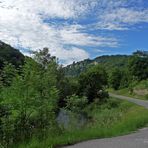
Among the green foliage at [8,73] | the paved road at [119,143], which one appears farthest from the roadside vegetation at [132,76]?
the green foliage at [8,73]

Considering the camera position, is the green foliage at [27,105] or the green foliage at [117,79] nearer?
the green foliage at [27,105]

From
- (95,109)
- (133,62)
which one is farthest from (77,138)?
(133,62)

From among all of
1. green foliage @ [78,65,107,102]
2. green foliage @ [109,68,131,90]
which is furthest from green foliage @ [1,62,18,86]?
green foliage @ [109,68,131,90]

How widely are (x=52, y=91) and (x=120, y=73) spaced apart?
105 m

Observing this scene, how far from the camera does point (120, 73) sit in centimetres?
12075

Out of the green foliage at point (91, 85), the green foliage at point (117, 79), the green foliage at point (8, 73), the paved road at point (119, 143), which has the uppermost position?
the green foliage at point (117, 79)

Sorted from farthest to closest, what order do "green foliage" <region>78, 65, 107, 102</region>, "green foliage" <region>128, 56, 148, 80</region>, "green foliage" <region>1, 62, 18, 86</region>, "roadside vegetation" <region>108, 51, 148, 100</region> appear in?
"green foliage" <region>128, 56, 148, 80</region> < "roadside vegetation" <region>108, 51, 148, 100</region> < "green foliage" <region>78, 65, 107, 102</region> < "green foliage" <region>1, 62, 18, 86</region>

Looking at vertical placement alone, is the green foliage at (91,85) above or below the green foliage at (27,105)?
above

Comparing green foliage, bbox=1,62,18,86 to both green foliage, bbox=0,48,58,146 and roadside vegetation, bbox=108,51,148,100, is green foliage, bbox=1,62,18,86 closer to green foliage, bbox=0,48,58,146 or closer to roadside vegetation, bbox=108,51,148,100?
green foliage, bbox=0,48,58,146

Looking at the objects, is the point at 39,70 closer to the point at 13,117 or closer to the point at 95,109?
the point at 13,117

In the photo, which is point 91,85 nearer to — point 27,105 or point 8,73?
point 8,73

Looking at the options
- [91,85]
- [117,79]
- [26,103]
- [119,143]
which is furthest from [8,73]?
[117,79]

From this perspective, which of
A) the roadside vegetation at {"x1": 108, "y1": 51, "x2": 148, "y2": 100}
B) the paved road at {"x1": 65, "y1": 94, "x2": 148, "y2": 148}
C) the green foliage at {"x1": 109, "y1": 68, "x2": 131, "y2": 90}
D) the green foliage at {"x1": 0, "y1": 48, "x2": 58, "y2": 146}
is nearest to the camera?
the green foliage at {"x1": 0, "y1": 48, "x2": 58, "y2": 146}

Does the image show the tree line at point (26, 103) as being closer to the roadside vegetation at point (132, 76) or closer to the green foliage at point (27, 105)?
the green foliage at point (27, 105)
